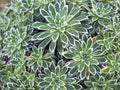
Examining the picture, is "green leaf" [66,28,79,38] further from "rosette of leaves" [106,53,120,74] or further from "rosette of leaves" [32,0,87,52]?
"rosette of leaves" [106,53,120,74]

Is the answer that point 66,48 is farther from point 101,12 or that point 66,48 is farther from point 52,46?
point 101,12

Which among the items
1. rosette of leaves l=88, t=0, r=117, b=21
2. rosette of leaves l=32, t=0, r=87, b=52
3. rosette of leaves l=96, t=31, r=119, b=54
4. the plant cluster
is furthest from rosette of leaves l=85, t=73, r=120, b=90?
rosette of leaves l=88, t=0, r=117, b=21

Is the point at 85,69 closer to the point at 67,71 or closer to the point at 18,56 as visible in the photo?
the point at 67,71

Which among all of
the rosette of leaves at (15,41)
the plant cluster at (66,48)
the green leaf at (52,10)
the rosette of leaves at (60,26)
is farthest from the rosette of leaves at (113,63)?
the rosette of leaves at (15,41)

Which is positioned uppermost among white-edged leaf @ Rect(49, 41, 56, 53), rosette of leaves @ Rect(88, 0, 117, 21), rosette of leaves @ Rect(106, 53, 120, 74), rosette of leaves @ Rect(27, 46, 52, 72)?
rosette of leaves @ Rect(88, 0, 117, 21)

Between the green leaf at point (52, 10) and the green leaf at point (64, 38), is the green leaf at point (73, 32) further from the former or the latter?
the green leaf at point (52, 10)

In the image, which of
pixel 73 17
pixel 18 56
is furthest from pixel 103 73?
pixel 18 56
